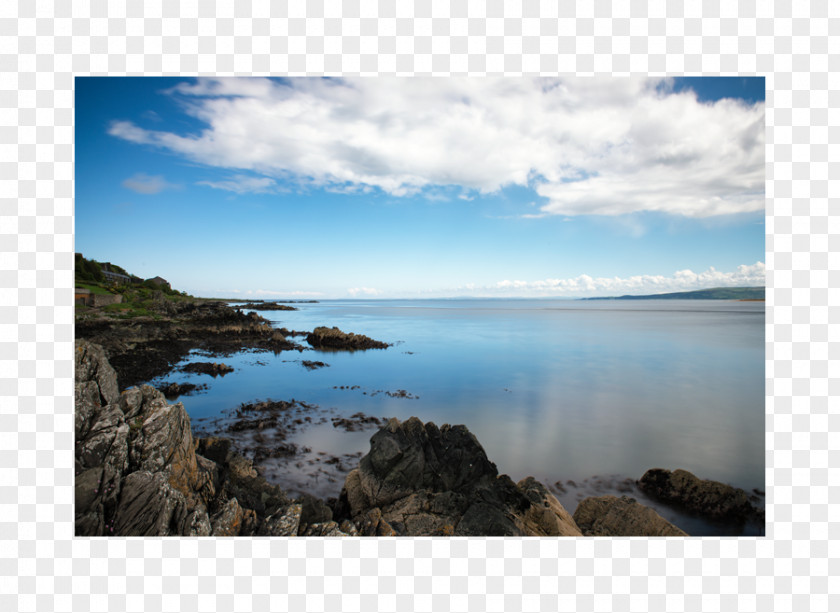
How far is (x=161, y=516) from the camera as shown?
7.20 feet

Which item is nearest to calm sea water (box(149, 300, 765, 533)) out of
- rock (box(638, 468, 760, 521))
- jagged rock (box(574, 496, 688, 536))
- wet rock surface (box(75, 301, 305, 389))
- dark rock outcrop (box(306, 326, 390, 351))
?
rock (box(638, 468, 760, 521))

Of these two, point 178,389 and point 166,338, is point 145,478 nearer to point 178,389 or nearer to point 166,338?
point 178,389

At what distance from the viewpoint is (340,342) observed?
651 inches

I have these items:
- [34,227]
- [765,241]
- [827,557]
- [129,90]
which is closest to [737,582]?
[827,557]

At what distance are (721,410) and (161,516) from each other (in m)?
8.24

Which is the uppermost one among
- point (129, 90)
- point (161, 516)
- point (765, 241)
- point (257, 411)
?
point (129, 90)

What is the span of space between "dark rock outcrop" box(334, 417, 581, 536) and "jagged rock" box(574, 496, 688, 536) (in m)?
0.28

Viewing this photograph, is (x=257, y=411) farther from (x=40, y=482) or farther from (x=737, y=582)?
(x=737, y=582)

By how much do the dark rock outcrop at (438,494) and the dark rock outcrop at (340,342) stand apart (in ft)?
40.5

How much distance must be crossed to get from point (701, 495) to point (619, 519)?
4.63 feet

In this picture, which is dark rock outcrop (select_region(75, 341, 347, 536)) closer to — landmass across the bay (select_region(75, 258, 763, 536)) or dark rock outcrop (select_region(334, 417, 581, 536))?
landmass across the bay (select_region(75, 258, 763, 536))

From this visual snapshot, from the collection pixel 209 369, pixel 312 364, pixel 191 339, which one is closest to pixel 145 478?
pixel 209 369

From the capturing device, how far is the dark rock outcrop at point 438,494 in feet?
9.61

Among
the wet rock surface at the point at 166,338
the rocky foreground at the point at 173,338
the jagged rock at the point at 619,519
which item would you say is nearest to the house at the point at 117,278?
the rocky foreground at the point at 173,338
